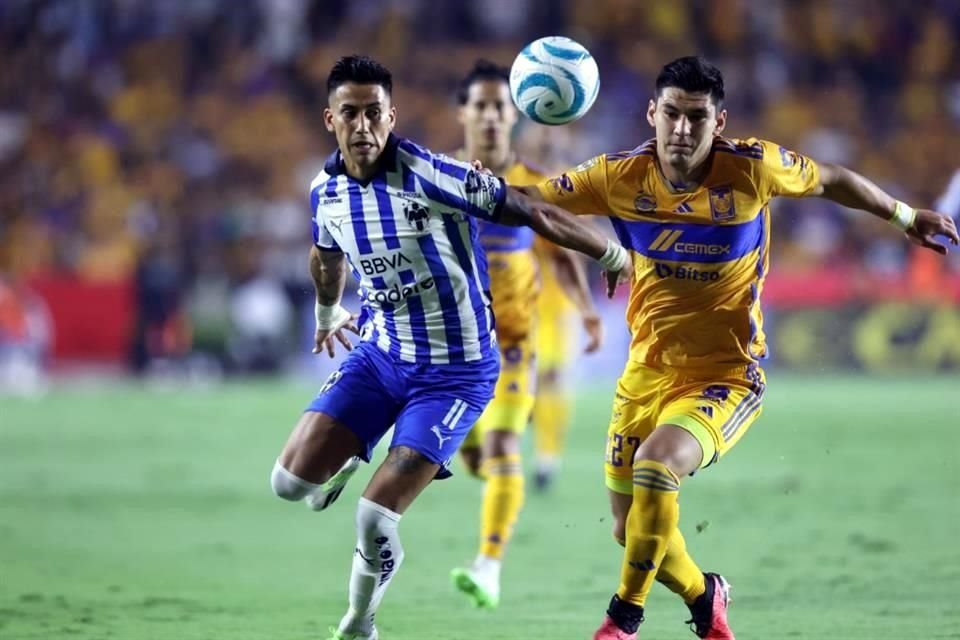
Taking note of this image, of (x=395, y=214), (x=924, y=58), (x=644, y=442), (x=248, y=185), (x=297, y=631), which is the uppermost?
(x=924, y=58)

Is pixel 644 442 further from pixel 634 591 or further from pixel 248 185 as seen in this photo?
pixel 248 185

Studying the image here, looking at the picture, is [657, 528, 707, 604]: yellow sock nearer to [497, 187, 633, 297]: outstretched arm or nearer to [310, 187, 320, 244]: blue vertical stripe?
[497, 187, 633, 297]: outstretched arm

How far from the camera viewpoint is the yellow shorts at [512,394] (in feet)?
26.7

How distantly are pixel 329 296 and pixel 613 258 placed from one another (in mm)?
1453

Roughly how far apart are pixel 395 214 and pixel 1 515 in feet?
19.0

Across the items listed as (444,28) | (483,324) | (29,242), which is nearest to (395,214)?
(483,324)

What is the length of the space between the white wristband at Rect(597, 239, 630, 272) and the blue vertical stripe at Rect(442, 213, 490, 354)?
0.58 m

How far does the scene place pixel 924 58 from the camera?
78.1 feet

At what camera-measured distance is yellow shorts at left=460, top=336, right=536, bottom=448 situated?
8148 millimetres

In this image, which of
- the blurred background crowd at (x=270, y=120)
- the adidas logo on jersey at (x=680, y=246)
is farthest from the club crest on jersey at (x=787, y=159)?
the blurred background crowd at (x=270, y=120)

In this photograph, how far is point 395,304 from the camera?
244 inches

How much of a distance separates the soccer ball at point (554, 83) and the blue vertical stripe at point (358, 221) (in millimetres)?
873

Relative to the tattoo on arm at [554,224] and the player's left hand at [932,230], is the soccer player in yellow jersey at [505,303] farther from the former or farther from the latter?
the player's left hand at [932,230]

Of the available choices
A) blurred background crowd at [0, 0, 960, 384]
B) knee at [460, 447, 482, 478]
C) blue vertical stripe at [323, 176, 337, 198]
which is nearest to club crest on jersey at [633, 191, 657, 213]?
blue vertical stripe at [323, 176, 337, 198]
